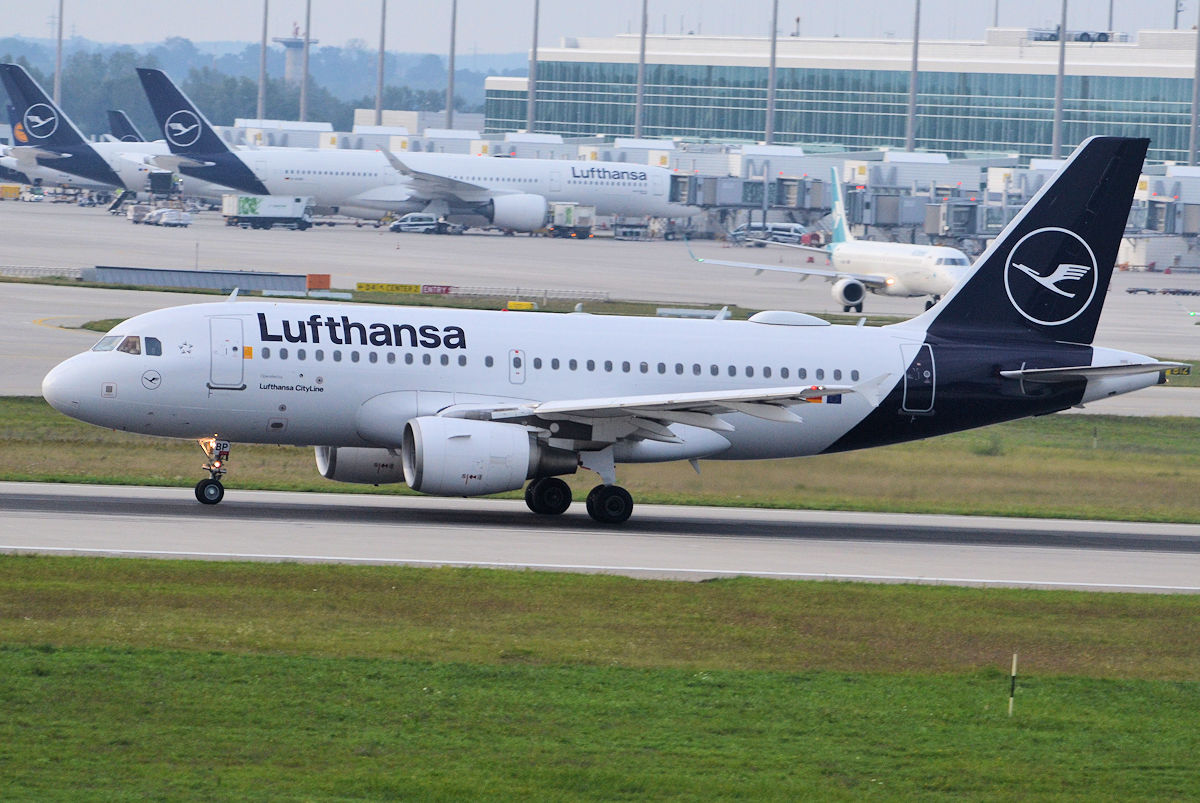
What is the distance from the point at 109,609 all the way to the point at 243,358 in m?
11.2

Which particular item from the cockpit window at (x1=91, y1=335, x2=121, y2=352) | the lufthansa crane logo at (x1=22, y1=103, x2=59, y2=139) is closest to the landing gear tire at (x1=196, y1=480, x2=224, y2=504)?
the cockpit window at (x1=91, y1=335, x2=121, y2=352)

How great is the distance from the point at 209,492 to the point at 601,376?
8.34 m

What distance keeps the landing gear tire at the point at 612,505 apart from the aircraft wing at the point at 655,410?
3.83 ft

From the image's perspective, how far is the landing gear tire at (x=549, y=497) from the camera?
34.5 m

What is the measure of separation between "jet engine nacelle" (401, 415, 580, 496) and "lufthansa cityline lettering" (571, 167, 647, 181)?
110031 mm

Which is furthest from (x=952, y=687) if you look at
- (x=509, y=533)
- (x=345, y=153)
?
(x=345, y=153)

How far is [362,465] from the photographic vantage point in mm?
33719

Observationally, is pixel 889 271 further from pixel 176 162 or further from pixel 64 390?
pixel 64 390

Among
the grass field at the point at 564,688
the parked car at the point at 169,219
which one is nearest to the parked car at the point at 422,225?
the parked car at the point at 169,219

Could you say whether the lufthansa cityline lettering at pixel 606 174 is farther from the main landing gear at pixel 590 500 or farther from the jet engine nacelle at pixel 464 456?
the jet engine nacelle at pixel 464 456

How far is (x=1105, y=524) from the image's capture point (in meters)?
37.8

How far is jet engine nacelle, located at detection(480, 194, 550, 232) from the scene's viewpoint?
13462 centimetres

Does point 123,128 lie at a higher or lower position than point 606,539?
higher

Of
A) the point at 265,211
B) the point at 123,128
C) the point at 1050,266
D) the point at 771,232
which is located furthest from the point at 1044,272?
the point at 123,128
